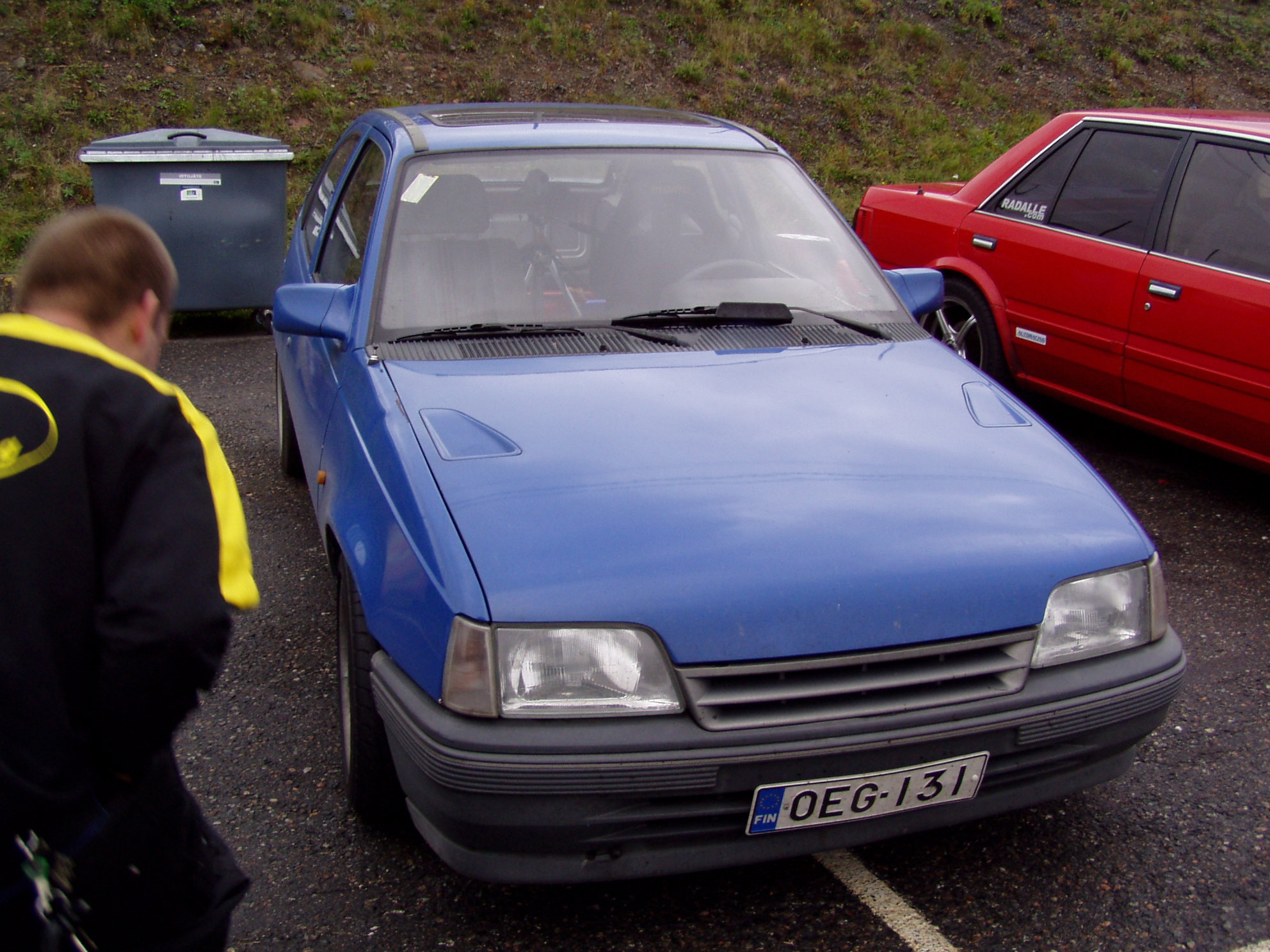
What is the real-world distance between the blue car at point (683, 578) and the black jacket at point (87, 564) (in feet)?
2.25

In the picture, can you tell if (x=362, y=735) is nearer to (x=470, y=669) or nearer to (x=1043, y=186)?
(x=470, y=669)

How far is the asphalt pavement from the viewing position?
2.37m

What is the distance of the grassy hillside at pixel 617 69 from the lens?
35.5 ft

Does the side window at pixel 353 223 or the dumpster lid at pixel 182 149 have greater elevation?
the side window at pixel 353 223

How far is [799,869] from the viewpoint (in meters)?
2.57

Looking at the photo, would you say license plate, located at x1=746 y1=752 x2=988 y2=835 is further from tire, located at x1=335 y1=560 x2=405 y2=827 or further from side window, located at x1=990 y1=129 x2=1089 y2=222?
side window, located at x1=990 y1=129 x2=1089 y2=222

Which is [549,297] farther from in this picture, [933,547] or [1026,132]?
[1026,132]

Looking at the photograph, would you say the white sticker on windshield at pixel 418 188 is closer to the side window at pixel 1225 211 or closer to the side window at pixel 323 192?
the side window at pixel 323 192

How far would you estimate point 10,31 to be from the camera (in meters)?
11.4

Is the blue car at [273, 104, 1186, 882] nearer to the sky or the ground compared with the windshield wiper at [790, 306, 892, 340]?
nearer to the ground

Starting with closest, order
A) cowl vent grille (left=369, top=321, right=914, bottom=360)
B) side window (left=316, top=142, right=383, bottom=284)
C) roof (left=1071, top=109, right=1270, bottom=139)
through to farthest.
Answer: cowl vent grille (left=369, top=321, right=914, bottom=360) → side window (left=316, top=142, right=383, bottom=284) → roof (left=1071, top=109, right=1270, bottom=139)

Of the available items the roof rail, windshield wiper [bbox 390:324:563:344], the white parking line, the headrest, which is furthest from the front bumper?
the roof rail

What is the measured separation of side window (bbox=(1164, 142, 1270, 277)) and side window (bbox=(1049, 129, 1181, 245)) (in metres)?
0.14

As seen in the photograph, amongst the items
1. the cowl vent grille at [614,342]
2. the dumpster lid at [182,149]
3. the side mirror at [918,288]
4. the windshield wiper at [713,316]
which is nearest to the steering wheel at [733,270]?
the windshield wiper at [713,316]
